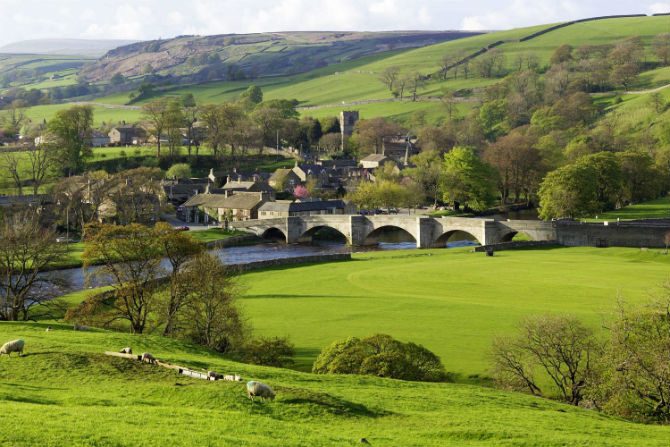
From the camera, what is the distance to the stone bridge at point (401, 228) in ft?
297

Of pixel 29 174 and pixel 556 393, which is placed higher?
pixel 29 174

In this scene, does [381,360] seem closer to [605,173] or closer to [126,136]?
[605,173]

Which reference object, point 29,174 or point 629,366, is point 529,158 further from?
point 629,366

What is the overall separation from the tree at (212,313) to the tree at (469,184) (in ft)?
257

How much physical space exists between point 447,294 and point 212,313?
927 inches

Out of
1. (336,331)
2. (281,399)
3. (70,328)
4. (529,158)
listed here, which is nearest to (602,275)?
(336,331)

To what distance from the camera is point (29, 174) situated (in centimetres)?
13300

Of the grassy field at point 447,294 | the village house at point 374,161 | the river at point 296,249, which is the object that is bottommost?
the grassy field at point 447,294

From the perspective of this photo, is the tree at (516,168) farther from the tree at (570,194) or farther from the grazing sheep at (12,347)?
the grazing sheep at (12,347)

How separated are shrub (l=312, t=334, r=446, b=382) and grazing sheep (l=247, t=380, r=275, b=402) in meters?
11.2

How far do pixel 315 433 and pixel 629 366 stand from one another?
16.1m

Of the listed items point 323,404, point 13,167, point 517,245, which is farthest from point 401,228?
point 323,404

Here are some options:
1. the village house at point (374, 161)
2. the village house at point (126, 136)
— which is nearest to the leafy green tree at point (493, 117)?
the village house at point (374, 161)

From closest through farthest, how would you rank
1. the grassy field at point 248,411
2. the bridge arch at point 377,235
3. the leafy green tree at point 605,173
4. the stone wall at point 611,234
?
the grassy field at point 248,411
the stone wall at point 611,234
the bridge arch at point 377,235
the leafy green tree at point 605,173
